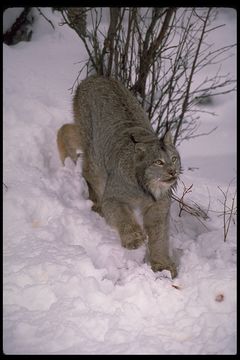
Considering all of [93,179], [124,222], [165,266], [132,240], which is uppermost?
[93,179]

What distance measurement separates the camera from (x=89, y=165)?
531cm

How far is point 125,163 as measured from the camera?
4.45m

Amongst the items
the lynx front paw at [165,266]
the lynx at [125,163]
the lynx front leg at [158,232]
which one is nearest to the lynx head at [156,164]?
the lynx at [125,163]

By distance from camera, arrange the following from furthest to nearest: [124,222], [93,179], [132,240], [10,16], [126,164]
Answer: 1. [10,16]
2. [93,179]
3. [126,164]
4. [124,222]
5. [132,240]

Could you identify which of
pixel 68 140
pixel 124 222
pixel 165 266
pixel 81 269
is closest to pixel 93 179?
pixel 68 140

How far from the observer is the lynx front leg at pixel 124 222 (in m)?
4.19

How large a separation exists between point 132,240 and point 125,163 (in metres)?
0.70

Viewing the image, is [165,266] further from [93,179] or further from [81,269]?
[93,179]

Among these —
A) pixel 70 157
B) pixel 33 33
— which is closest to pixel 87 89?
pixel 70 157

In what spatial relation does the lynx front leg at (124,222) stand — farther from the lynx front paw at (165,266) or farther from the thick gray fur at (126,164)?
the lynx front paw at (165,266)

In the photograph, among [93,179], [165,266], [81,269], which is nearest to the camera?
[81,269]

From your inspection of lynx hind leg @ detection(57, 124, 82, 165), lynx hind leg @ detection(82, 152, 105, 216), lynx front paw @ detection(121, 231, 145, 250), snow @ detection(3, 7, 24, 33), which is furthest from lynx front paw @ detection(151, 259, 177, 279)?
snow @ detection(3, 7, 24, 33)

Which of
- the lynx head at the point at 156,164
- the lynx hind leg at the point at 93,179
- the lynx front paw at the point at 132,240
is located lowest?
the lynx front paw at the point at 132,240
